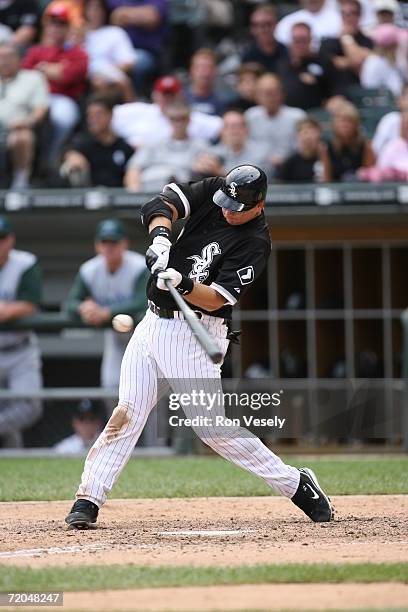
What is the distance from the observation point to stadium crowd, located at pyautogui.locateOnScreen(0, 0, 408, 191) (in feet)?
37.1

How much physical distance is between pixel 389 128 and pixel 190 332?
6.59 m

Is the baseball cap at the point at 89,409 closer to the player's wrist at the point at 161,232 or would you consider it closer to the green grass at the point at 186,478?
the green grass at the point at 186,478

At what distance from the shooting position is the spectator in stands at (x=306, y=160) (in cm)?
1113

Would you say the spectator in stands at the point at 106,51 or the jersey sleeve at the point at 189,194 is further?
the spectator in stands at the point at 106,51

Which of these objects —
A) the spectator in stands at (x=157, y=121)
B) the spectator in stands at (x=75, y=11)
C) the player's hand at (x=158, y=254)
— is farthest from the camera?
the spectator in stands at (x=75, y=11)

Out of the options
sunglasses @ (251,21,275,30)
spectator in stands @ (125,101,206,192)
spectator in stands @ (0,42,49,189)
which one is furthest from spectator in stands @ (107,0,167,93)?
spectator in stands @ (125,101,206,192)

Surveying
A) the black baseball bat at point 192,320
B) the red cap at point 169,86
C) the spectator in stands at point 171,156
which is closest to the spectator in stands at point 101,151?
the spectator in stands at point 171,156

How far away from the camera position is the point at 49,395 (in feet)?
32.7

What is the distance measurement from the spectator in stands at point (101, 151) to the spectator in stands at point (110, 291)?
1.53 meters

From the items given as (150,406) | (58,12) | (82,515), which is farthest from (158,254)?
(58,12)

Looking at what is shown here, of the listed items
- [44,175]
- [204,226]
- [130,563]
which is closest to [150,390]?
[204,226]

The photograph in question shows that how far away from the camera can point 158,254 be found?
5312mm

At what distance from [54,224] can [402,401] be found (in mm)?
3646

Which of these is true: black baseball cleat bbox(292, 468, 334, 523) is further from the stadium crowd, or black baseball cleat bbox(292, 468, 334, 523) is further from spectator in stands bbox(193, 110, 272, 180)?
spectator in stands bbox(193, 110, 272, 180)
